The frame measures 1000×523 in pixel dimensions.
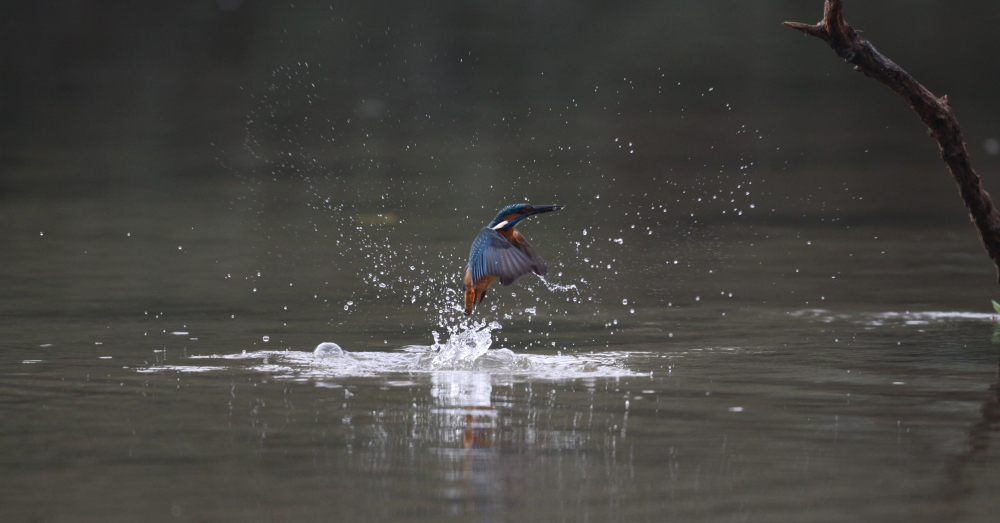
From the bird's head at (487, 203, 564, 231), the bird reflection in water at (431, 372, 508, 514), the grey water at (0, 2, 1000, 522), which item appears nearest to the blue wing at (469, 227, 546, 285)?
the bird's head at (487, 203, 564, 231)

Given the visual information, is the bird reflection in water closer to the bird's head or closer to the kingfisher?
the kingfisher

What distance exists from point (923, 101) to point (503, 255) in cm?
190

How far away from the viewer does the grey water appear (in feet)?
13.2

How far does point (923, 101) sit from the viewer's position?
583cm

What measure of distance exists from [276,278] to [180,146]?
8.84 metres

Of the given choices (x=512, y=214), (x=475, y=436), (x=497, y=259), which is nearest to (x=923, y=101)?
(x=512, y=214)

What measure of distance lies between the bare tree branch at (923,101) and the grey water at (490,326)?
0.62 metres

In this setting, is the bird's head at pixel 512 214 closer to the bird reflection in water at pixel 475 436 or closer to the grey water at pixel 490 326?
the grey water at pixel 490 326

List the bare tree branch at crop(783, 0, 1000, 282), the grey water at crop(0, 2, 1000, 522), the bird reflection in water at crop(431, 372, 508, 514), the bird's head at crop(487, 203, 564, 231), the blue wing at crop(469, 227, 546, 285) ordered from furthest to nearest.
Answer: the bird's head at crop(487, 203, 564, 231) < the blue wing at crop(469, 227, 546, 285) < the bare tree branch at crop(783, 0, 1000, 282) < the grey water at crop(0, 2, 1000, 522) < the bird reflection in water at crop(431, 372, 508, 514)

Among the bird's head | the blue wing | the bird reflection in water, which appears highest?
the bird's head

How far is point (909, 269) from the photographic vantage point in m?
8.76

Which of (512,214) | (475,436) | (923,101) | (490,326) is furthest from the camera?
(490,326)

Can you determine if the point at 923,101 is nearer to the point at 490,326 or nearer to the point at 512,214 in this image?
the point at 512,214

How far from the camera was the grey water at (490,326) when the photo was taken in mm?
4012
